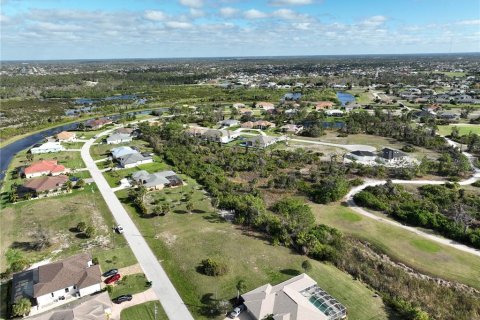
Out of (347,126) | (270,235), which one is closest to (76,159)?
(270,235)

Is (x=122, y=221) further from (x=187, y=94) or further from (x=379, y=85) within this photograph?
(x=379, y=85)

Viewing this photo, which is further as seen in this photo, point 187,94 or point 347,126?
point 187,94

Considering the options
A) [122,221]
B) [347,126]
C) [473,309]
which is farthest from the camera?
[347,126]

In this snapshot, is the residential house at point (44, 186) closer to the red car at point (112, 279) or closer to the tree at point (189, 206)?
the tree at point (189, 206)

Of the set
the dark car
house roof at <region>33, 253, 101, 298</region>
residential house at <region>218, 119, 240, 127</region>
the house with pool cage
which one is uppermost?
residential house at <region>218, 119, 240, 127</region>

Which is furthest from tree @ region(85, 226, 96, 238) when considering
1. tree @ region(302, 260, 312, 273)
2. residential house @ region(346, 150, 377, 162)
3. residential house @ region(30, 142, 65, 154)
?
residential house @ region(346, 150, 377, 162)

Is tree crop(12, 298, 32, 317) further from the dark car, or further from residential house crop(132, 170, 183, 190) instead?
residential house crop(132, 170, 183, 190)
